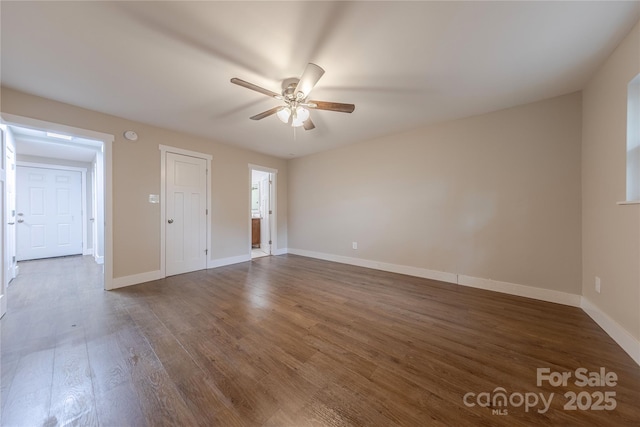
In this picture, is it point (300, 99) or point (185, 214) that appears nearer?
point (300, 99)

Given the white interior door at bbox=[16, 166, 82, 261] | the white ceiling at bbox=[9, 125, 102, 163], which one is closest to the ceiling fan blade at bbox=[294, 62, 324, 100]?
the white ceiling at bbox=[9, 125, 102, 163]

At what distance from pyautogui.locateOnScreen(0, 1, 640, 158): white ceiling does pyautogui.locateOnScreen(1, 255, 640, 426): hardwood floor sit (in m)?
2.40

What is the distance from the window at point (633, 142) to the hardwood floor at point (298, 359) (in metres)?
1.24

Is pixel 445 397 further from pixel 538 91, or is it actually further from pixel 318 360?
pixel 538 91

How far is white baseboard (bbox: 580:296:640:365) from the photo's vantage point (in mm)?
1599

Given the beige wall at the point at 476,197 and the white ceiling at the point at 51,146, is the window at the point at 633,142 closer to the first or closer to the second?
the beige wall at the point at 476,197

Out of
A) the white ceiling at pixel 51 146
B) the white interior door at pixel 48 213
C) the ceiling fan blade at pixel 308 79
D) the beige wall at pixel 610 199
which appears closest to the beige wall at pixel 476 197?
the beige wall at pixel 610 199

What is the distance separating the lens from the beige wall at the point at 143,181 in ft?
8.97

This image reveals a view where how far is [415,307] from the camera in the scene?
8.20ft

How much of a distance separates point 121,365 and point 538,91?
461 cm

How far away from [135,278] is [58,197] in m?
3.99

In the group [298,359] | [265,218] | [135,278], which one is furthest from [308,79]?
[265,218]

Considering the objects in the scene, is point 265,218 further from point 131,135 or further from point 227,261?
point 131,135

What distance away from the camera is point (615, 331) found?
1821 millimetres
